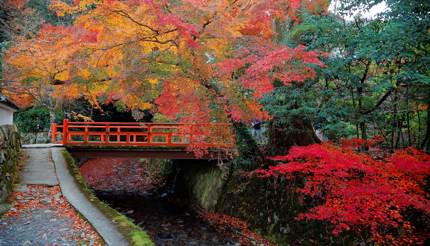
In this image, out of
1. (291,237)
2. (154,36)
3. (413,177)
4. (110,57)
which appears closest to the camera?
(413,177)

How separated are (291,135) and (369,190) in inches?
155

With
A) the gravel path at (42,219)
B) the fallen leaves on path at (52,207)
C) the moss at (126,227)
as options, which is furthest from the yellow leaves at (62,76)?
the moss at (126,227)

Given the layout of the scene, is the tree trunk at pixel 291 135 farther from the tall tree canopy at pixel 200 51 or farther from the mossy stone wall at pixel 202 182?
the mossy stone wall at pixel 202 182

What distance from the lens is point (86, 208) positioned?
809 cm

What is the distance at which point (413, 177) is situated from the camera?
322 inches

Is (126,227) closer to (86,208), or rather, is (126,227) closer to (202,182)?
(86,208)

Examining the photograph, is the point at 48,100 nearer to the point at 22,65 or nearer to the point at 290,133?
the point at 22,65

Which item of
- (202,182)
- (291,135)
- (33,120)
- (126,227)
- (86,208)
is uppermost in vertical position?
(33,120)

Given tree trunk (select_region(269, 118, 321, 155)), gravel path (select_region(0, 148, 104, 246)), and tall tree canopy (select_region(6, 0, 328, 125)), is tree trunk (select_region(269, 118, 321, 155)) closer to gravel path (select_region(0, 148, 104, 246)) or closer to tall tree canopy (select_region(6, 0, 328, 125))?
tall tree canopy (select_region(6, 0, 328, 125))

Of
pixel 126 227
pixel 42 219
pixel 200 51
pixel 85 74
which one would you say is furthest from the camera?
pixel 85 74

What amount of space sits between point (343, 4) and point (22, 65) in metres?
12.4

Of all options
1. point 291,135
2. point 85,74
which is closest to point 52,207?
point 85,74

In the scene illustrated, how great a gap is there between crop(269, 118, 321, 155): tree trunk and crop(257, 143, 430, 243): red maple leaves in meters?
2.03

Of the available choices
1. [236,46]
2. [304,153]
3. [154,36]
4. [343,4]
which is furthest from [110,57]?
[343,4]
